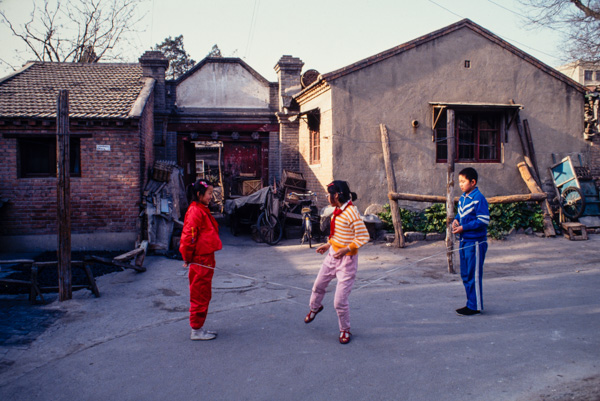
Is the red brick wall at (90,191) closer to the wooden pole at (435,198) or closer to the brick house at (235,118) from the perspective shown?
the brick house at (235,118)

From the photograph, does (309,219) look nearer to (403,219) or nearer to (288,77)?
(403,219)

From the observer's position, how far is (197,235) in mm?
4945

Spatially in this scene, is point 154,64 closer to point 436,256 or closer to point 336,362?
point 436,256

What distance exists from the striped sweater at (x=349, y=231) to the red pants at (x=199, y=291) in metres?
1.40

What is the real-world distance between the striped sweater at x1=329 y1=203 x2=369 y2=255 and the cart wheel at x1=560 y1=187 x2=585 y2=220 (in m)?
10.1

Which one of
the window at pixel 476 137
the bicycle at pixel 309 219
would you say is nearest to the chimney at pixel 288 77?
the bicycle at pixel 309 219

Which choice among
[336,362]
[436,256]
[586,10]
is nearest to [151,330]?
[336,362]

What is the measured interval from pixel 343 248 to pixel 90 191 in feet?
28.3

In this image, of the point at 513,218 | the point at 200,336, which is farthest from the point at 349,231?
the point at 513,218

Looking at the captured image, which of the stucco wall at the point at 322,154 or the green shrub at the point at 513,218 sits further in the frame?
the stucco wall at the point at 322,154

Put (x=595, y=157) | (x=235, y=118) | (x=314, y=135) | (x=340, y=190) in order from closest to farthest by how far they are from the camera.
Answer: (x=340, y=190)
(x=595, y=157)
(x=314, y=135)
(x=235, y=118)

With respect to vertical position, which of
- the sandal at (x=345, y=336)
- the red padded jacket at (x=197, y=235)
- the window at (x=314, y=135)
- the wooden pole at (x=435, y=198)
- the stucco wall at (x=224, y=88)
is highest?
the stucco wall at (x=224, y=88)

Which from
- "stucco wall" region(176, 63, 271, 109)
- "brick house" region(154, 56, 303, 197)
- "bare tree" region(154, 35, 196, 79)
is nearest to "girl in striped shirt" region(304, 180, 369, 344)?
"brick house" region(154, 56, 303, 197)

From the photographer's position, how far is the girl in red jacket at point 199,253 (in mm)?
4859
